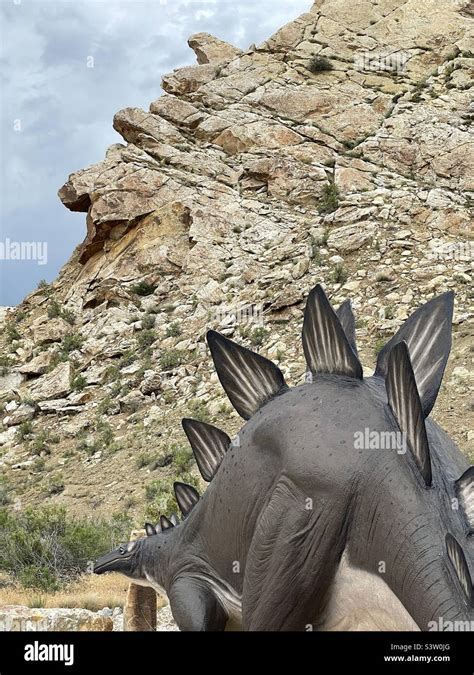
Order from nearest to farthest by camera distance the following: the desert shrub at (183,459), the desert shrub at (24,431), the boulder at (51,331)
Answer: the desert shrub at (183,459) < the desert shrub at (24,431) < the boulder at (51,331)

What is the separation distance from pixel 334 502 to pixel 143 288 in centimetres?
1725

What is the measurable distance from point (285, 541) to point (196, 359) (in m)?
13.8

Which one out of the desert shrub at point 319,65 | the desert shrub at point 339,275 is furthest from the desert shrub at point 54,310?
the desert shrub at point 319,65

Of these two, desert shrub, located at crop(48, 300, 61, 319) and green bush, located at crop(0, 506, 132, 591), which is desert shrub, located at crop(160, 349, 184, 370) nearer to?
desert shrub, located at crop(48, 300, 61, 319)

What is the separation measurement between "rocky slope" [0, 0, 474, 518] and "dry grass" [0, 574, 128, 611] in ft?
7.55

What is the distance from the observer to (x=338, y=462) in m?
2.29

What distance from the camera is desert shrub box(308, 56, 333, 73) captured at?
2286 cm

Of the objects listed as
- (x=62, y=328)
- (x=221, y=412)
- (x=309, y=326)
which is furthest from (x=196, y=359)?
(x=309, y=326)

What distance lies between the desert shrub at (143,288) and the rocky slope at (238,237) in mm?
151

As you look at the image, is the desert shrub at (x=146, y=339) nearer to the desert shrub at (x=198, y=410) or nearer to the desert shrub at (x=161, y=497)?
the desert shrub at (x=198, y=410)

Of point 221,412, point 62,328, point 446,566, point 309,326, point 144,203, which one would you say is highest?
point 144,203

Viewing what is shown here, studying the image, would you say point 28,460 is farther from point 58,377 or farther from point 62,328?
point 62,328

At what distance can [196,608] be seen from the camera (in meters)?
2.84

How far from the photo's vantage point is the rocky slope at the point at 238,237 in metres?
14.8
